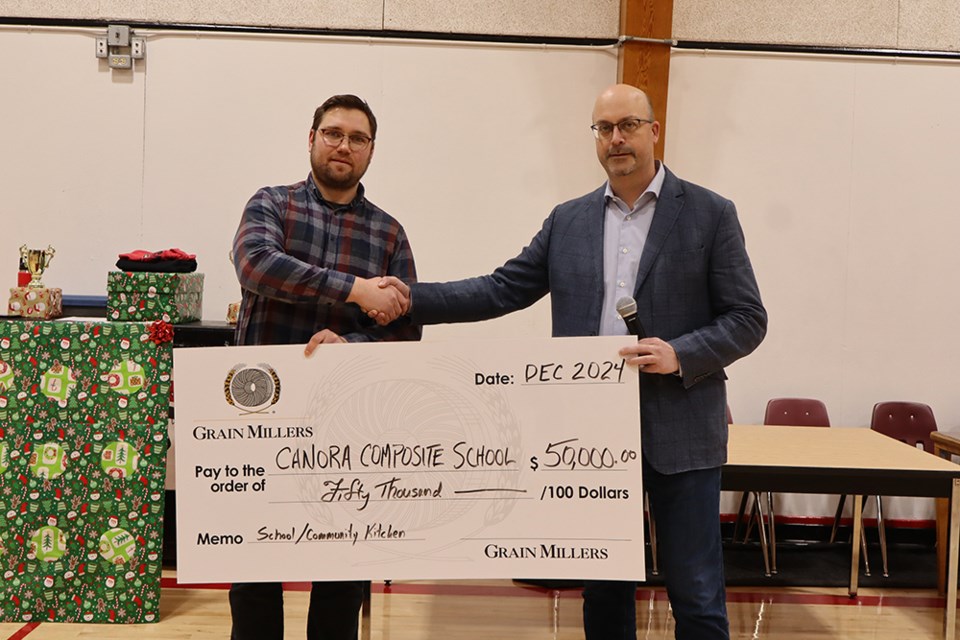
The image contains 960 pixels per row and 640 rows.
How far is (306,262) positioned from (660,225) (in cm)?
106

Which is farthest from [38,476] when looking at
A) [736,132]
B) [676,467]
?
[736,132]

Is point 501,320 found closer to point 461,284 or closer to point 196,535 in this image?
point 461,284

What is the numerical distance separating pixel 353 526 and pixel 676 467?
0.92m

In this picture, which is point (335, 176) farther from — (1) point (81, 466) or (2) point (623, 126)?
(1) point (81, 466)

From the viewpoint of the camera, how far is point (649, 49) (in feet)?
18.5

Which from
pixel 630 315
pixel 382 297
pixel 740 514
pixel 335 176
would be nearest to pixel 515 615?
pixel 740 514

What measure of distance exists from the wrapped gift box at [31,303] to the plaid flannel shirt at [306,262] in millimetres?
2527

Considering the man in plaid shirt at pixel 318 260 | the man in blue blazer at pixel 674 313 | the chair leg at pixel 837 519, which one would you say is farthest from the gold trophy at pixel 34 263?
the chair leg at pixel 837 519

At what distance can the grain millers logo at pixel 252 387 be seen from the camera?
255cm

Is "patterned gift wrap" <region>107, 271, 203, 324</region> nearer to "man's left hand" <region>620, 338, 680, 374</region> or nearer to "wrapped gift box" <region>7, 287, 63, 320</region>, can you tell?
"wrapped gift box" <region>7, 287, 63, 320</region>

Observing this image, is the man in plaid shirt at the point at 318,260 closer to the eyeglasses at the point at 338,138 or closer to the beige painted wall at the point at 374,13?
the eyeglasses at the point at 338,138

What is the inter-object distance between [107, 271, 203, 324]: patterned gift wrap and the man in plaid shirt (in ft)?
5.92

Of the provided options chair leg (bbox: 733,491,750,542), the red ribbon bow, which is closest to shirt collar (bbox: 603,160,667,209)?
the red ribbon bow

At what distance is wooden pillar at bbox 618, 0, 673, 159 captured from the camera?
5605mm
